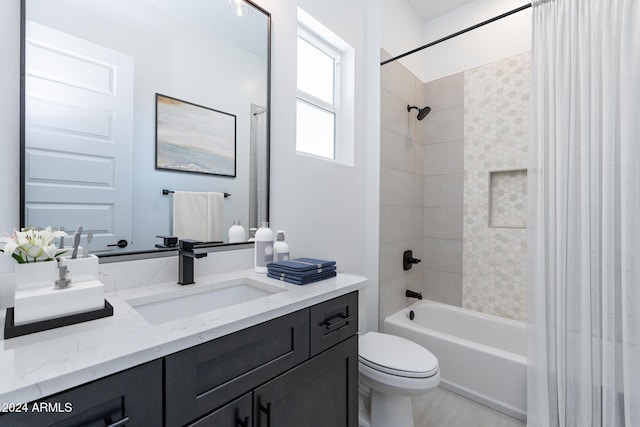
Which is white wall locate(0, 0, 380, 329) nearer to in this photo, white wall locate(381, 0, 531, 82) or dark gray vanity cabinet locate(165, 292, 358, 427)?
white wall locate(381, 0, 531, 82)

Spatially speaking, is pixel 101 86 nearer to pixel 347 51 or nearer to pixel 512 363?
pixel 347 51

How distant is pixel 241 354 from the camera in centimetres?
82

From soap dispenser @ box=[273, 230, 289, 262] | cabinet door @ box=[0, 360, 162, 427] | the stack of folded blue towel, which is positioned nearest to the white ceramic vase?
cabinet door @ box=[0, 360, 162, 427]

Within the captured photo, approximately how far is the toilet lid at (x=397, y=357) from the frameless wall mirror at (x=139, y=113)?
0.92 meters

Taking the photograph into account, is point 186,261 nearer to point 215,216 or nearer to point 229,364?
point 215,216

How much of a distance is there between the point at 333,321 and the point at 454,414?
129cm

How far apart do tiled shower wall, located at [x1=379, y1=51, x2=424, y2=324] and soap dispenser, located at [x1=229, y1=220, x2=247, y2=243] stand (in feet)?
3.64

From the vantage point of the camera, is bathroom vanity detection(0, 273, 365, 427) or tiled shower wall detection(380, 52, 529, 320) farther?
tiled shower wall detection(380, 52, 529, 320)

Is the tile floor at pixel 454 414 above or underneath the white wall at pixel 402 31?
underneath

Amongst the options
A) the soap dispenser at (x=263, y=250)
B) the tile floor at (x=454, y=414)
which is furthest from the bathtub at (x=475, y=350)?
the soap dispenser at (x=263, y=250)

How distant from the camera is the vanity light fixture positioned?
4.59 feet

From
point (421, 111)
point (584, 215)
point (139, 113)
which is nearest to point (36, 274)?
point (139, 113)

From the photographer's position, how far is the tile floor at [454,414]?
170 centimetres

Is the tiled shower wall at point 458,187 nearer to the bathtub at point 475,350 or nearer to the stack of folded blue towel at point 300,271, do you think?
the bathtub at point 475,350
